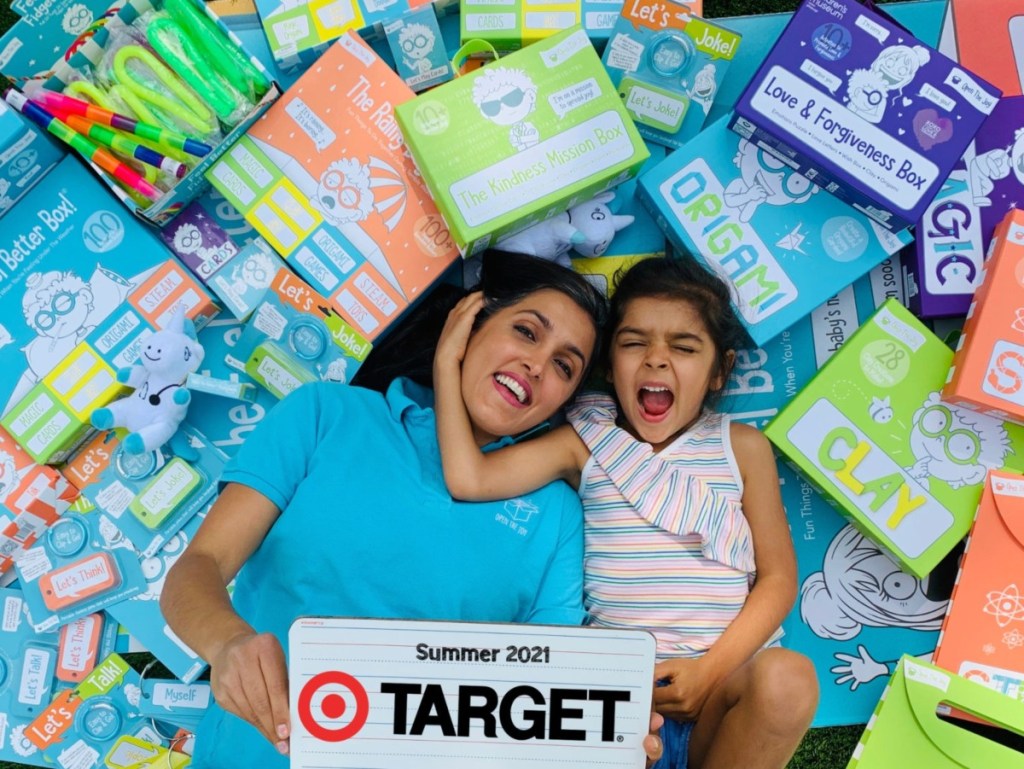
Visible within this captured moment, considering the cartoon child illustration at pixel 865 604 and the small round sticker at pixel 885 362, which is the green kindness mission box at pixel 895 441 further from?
the cartoon child illustration at pixel 865 604

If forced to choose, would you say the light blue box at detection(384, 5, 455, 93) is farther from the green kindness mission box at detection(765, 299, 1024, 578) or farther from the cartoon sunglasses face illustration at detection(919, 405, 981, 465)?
the cartoon sunglasses face illustration at detection(919, 405, 981, 465)

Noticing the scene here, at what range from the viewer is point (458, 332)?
1491 millimetres

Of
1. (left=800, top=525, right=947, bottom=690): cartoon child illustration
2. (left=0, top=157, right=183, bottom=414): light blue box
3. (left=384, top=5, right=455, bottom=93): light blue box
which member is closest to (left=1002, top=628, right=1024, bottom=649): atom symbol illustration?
(left=800, top=525, right=947, bottom=690): cartoon child illustration

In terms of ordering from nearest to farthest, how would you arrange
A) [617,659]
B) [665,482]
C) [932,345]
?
[617,659] < [665,482] < [932,345]

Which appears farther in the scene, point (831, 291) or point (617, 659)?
point (831, 291)

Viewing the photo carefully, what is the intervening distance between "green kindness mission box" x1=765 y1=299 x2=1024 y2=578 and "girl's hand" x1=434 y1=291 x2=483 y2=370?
599mm

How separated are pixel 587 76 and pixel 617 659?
1040mm

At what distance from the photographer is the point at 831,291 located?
5.12ft

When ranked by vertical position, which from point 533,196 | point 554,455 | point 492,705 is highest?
point 533,196

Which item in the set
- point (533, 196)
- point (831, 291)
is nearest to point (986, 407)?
point (831, 291)

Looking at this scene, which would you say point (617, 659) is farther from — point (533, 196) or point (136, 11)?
point (136, 11)

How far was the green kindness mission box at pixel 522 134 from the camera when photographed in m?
1.48

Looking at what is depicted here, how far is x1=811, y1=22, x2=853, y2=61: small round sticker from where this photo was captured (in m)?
1.50

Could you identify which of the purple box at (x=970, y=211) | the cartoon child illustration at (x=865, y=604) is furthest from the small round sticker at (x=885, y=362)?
the cartoon child illustration at (x=865, y=604)
